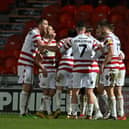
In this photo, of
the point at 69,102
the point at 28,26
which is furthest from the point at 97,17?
the point at 69,102

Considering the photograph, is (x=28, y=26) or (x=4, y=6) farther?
(x=4, y=6)

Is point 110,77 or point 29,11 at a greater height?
point 29,11

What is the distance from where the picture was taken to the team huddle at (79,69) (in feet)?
38.8

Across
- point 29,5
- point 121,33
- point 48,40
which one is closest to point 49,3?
point 29,5

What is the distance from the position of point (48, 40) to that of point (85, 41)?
1.21m

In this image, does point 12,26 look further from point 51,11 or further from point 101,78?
point 101,78

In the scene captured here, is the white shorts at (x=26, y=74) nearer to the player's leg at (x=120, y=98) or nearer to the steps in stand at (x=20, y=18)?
the player's leg at (x=120, y=98)

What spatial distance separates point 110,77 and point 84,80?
57cm

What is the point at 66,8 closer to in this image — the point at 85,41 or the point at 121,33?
the point at 121,33

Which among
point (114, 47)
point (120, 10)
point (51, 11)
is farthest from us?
point (51, 11)

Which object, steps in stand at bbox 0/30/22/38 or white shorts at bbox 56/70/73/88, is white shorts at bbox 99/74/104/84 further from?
steps in stand at bbox 0/30/22/38

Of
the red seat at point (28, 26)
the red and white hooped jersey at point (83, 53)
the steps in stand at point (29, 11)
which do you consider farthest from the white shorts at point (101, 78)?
the steps in stand at point (29, 11)

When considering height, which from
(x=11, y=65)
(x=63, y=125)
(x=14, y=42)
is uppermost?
(x=14, y=42)

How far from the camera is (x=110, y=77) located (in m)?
12.2
